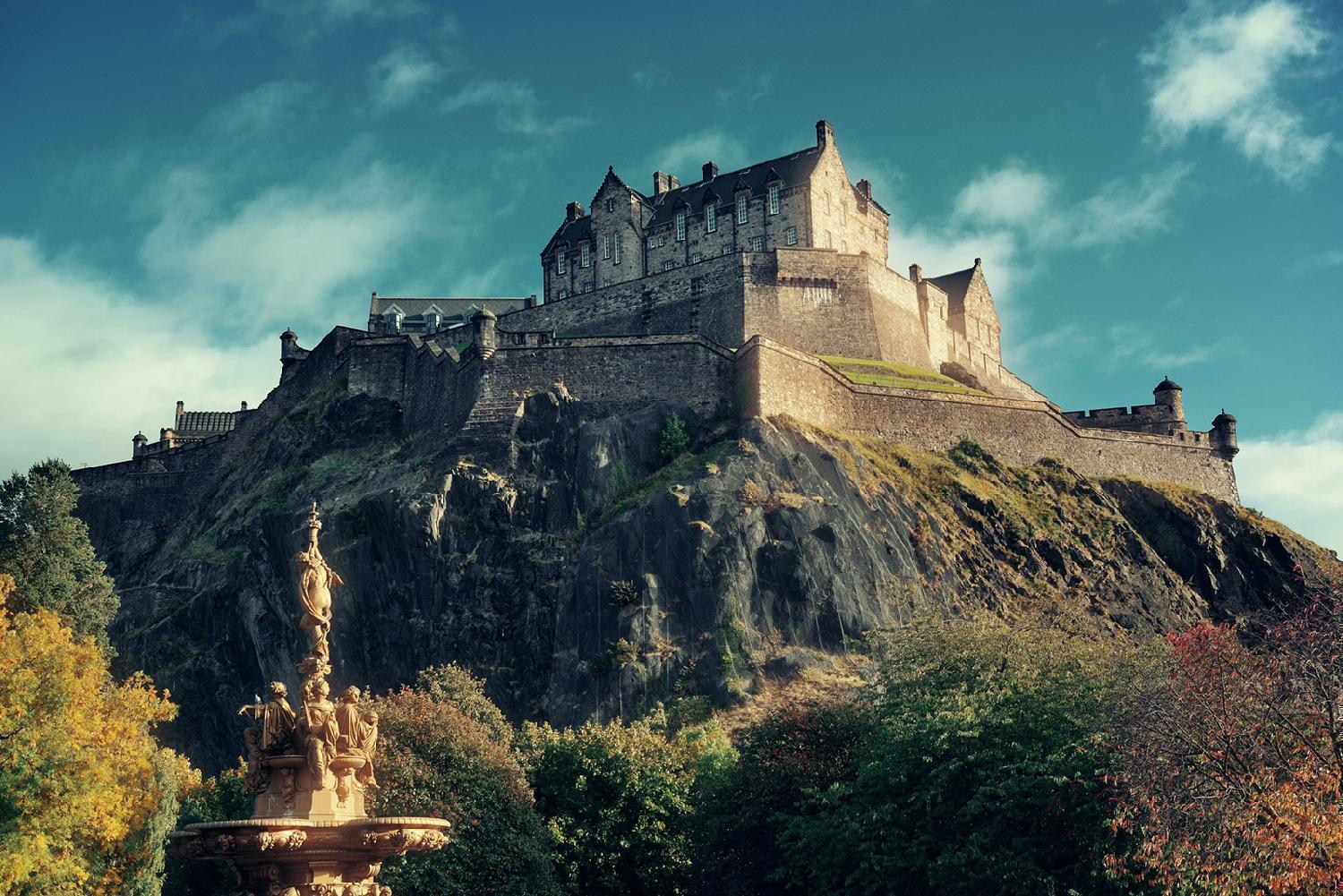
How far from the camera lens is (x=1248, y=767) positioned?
2406cm

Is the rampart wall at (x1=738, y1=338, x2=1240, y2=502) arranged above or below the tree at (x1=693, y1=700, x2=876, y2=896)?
above

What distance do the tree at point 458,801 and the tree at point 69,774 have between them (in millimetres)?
6434

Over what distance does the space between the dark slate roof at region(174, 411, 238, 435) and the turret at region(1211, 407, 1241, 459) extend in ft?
199

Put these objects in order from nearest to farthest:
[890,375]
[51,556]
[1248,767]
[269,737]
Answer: [269,737] < [1248,767] < [51,556] < [890,375]

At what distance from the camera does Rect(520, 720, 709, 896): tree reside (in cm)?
4181

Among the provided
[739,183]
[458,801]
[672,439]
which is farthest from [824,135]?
[458,801]

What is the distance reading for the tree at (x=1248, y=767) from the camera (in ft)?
71.7

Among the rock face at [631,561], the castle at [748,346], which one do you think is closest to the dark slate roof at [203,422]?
the castle at [748,346]

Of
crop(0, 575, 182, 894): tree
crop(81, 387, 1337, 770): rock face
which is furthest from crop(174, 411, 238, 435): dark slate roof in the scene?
crop(0, 575, 182, 894): tree

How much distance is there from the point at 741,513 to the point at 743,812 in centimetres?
2041

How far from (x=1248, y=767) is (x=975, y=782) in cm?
1181

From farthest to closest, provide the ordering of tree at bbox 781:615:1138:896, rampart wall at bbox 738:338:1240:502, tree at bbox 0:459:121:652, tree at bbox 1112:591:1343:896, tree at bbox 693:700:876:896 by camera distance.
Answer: rampart wall at bbox 738:338:1240:502
tree at bbox 0:459:121:652
tree at bbox 693:700:876:896
tree at bbox 781:615:1138:896
tree at bbox 1112:591:1343:896

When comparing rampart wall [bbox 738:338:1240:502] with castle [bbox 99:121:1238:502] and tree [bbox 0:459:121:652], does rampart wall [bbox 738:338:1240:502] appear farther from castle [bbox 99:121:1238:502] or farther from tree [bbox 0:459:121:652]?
tree [bbox 0:459:121:652]

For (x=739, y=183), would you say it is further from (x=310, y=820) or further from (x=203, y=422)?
(x=310, y=820)
